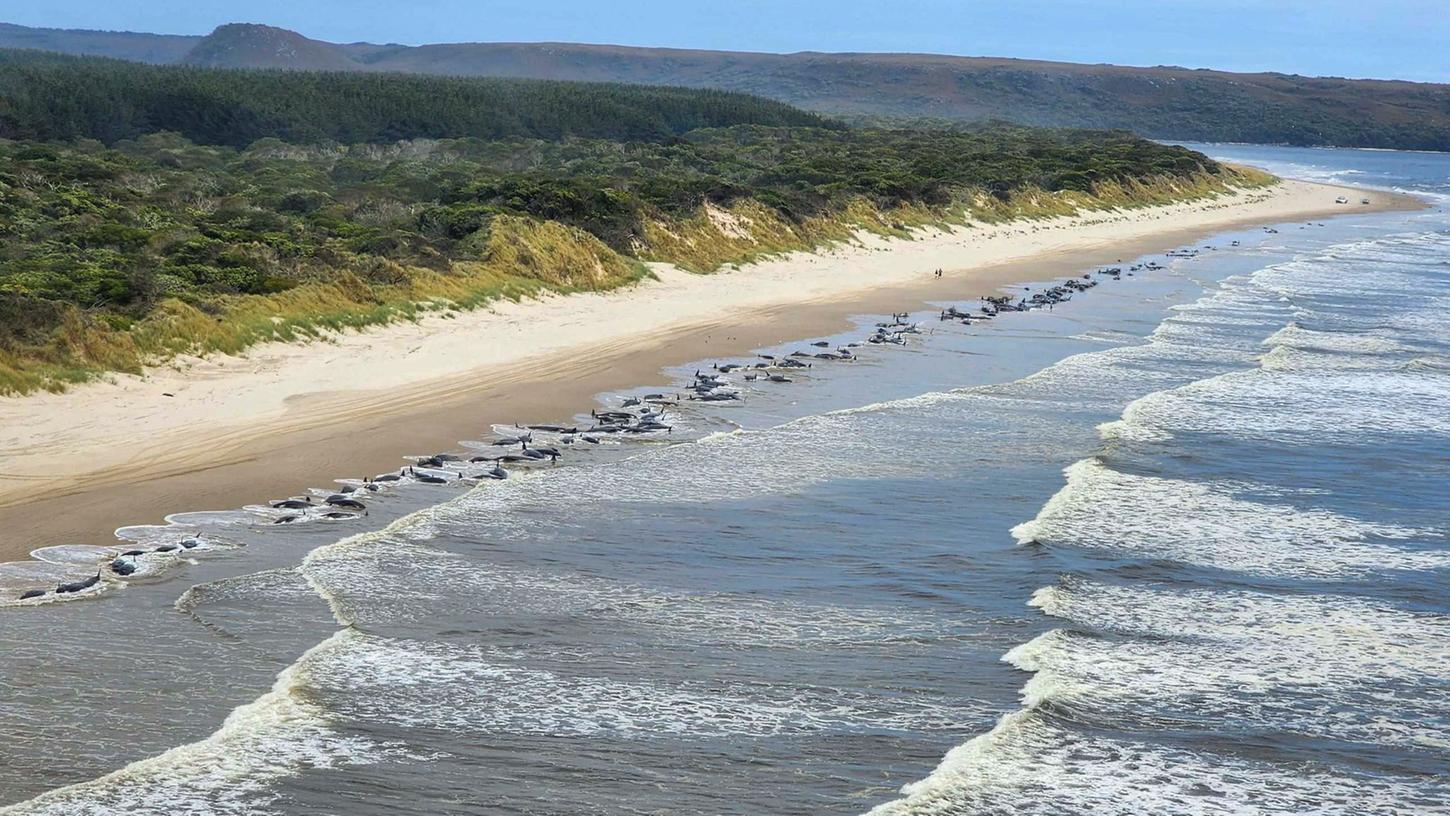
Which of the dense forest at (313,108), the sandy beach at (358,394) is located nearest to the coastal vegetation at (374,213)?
the dense forest at (313,108)

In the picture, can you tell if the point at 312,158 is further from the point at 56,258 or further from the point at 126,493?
the point at 126,493

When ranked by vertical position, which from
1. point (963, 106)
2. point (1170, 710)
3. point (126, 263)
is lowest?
point (1170, 710)

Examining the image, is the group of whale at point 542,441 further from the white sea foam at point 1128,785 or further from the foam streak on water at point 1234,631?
the white sea foam at point 1128,785

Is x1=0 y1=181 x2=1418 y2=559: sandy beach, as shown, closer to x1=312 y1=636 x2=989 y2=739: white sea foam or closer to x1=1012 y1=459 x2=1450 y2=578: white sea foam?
x1=312 y1=636 x2=989 y2=739: white sea foam

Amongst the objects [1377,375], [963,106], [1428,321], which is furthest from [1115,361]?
[963,106]

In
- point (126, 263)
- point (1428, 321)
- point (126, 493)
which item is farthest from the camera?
point (1428, 321)

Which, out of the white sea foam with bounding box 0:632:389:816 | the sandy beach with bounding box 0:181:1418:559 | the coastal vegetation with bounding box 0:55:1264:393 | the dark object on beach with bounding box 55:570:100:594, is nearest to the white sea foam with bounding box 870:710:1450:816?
the white sea foam with bounding box 0:632:389:816
